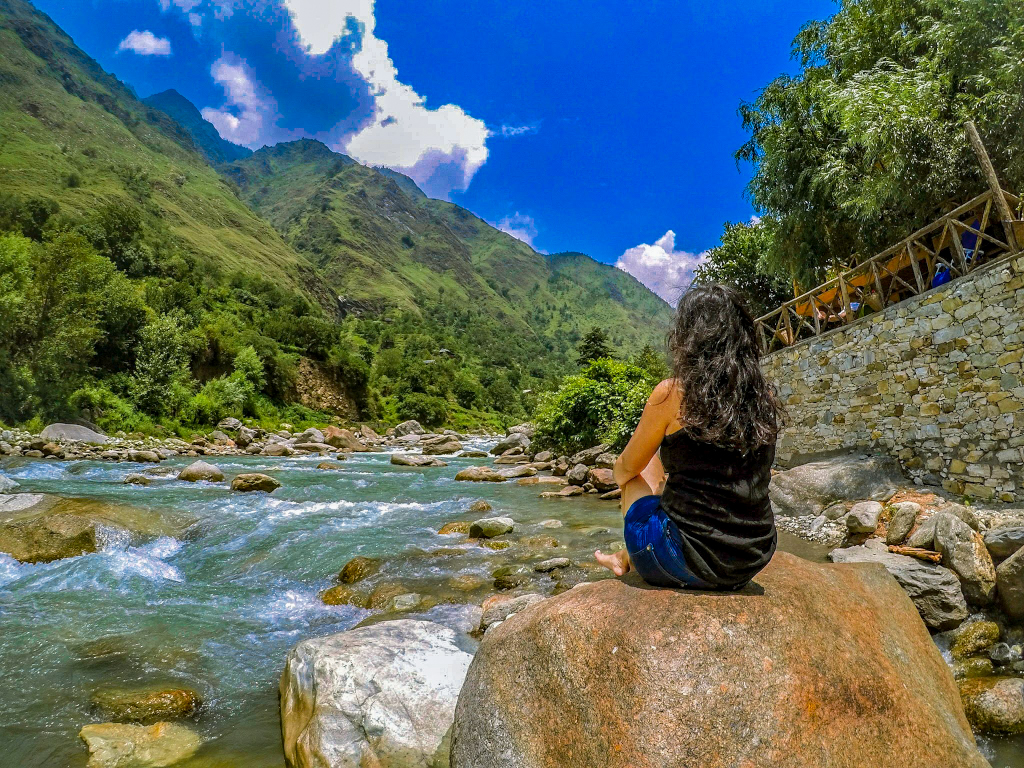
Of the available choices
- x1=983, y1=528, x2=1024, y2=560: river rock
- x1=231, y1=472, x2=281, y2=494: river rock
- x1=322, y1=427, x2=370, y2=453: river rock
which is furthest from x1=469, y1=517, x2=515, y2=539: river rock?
x1=322, y1=427, x2=370, y2=453: river rock

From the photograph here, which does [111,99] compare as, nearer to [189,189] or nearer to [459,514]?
[189,189]

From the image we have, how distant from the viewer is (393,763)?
3.51 metres

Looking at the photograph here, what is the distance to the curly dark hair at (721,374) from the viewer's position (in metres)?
2.55

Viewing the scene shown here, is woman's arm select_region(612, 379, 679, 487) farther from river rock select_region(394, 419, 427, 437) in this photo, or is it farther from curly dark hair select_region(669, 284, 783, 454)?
river rock select_region(394, 419, 427, 437)

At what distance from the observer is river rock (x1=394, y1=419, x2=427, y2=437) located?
170 ft

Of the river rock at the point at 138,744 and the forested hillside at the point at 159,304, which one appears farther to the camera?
the forested hillside at the point at 159,304

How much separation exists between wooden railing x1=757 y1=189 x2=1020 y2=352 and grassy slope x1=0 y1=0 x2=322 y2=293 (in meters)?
70.8

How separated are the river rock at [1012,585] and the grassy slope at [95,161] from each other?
7505 cm

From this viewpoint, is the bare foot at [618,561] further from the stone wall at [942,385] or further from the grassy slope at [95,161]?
the grassy slope at [95,161]

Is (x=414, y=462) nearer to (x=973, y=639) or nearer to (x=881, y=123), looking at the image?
(x=881, y=123)

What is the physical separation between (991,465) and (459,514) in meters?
10.8

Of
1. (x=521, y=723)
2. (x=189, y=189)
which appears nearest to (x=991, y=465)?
(x=521, y=723)

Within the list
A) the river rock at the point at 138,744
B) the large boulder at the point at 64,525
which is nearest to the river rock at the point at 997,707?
the river rock at the point at 138,744

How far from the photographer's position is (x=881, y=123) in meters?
11.6
